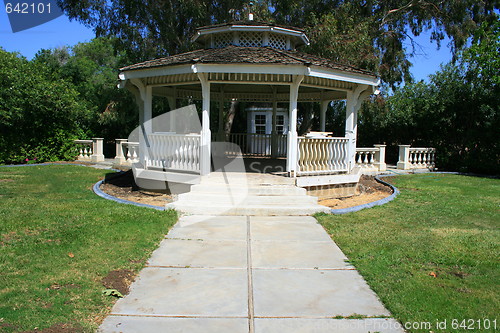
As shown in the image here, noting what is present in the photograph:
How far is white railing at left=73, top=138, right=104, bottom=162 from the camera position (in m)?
19.3

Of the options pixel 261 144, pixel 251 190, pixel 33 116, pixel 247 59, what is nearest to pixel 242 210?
pixel 251 190

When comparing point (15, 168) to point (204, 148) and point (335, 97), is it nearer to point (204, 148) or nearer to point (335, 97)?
point (204, 148)

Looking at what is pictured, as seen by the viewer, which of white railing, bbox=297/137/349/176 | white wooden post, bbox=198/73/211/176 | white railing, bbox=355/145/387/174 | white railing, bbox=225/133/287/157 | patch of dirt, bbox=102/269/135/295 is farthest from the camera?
white railing, bbox=355/145/387/174

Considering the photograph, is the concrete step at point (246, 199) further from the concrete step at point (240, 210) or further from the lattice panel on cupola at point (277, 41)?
the lattice panel on cupola at point (277, 41)

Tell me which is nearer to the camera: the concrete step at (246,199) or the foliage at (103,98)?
the concrete step at (246,199)

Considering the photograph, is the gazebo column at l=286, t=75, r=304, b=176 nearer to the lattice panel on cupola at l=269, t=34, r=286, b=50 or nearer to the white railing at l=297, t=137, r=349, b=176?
the white railing at l=297, t=137, r=349, b=176

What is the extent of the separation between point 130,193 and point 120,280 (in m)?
6.73

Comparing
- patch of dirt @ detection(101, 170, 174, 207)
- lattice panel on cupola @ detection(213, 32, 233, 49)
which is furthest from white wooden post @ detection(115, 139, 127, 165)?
lattice panel on cupola @ detection(213, 32, 233, 49)

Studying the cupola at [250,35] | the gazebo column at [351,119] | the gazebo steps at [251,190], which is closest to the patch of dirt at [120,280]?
the gazebo steps at [251,190]

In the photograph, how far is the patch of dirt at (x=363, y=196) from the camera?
9.82 meters

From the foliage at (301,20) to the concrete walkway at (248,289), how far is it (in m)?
15.3

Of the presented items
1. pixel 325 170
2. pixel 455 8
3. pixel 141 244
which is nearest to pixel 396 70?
pixel 455 8

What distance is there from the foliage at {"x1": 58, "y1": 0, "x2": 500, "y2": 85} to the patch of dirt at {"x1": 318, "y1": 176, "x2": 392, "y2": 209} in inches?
339

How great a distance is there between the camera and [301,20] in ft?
73.8
